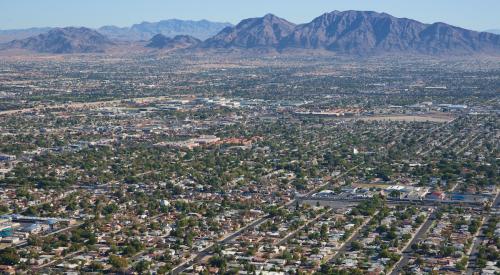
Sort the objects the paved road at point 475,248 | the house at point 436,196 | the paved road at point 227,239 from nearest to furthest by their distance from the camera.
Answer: the paved road at point 475,248 < the paved road at point 227,239 < the house at point 436,196

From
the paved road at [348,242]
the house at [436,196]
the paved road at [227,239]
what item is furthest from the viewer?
the house at [436,196]

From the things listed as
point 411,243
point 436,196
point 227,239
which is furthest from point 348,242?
point 436,196

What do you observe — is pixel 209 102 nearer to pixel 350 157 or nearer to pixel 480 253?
pixel 350 157

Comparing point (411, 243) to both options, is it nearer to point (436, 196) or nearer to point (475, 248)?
point (475, 248)

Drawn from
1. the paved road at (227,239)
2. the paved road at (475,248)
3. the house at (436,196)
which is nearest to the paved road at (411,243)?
the paved road at (475,248)

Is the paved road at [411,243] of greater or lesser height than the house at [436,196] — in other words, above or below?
above

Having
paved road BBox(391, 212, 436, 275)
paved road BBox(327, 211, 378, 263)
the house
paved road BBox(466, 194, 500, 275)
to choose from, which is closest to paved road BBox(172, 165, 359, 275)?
paved road BBox(327, 211, 378, 263)

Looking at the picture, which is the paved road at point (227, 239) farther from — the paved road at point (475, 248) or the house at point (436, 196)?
the paved road at point (475, 248)

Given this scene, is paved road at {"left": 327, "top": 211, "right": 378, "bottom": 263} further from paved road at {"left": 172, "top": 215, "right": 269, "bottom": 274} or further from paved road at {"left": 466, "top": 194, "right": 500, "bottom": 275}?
paved road at {"left": 466, "top": 194, "right": 500, "bottom": 275}
